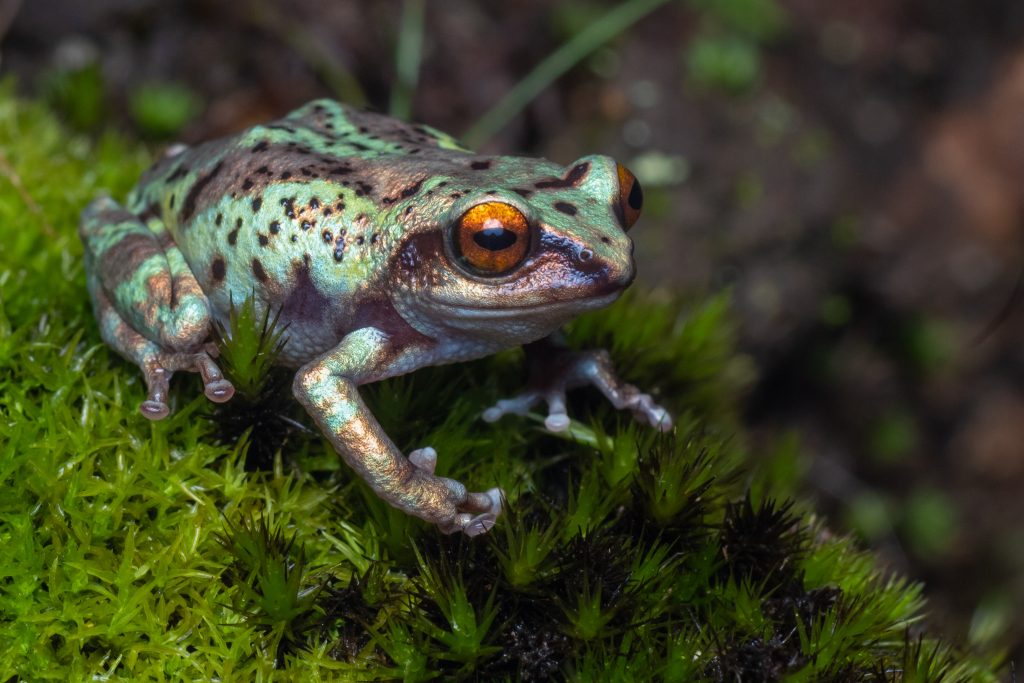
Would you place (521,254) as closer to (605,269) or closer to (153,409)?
(605,269)

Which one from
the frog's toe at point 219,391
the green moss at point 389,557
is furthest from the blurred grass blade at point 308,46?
the frog's toe at point 219,391

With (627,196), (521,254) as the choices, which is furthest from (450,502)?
(627,196)

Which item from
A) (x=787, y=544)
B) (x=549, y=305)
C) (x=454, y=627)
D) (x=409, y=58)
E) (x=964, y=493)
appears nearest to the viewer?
(x=454, y=627)

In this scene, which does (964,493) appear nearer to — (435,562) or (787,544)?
(787,544)

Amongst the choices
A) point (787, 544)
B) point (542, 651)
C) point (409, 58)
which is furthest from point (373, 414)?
point (409, 58)

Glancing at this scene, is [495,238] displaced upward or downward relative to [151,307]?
upward

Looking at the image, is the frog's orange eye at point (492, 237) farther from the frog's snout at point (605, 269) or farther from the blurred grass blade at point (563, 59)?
the blurred grass blade at point (563, 59)
